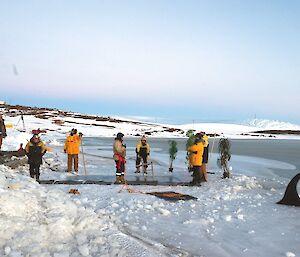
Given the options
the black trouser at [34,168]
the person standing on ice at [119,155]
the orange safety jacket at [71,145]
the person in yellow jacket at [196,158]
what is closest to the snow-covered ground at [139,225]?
the person standing on ice at [119,155]

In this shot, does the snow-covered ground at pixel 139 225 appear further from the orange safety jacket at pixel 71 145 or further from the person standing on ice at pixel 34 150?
the orange safety jacket at pixel 71 145

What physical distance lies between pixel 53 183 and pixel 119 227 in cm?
565

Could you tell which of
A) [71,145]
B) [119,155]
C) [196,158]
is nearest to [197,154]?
[196,158]

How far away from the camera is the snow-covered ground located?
20.0 ft

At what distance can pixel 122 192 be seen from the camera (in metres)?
11.3

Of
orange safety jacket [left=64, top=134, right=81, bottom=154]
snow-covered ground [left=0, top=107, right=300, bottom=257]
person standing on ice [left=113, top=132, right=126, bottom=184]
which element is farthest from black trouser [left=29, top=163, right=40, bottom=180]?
orange safety jacket [left=64, top=134, right=81, bottom=154]

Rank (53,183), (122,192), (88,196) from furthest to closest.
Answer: (53,183) → (122,192) → (88,196)

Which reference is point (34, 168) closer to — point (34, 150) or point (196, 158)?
point (34, 150)

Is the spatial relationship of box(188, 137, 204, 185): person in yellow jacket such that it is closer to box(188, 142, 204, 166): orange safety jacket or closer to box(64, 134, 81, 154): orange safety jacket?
box(188, 142, 204, 166): orange safety jacket

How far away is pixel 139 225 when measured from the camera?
788 cm

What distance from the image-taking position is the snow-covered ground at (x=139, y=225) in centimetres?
609

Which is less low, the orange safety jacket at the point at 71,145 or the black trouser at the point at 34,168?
the orange safety jacket at the point at 71,145

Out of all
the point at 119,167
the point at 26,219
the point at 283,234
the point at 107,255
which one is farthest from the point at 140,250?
the point at 119,167

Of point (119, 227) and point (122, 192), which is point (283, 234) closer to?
point (119, 227)
